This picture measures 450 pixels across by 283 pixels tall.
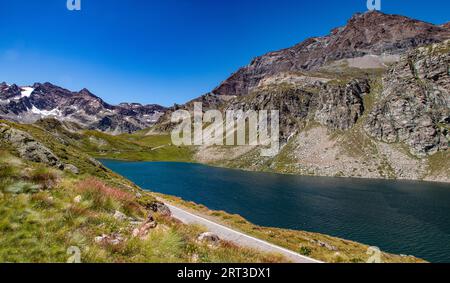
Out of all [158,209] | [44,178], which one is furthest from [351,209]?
[44,178]

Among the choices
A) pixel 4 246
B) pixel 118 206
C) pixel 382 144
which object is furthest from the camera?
pixel 382 144

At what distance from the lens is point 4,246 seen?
9.02 metres

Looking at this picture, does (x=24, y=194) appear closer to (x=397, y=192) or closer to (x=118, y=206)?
(x=118, y=206)

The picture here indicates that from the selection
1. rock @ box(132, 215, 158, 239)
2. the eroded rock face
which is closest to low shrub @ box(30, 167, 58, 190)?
rock @ box(132, 215, 158, 239)

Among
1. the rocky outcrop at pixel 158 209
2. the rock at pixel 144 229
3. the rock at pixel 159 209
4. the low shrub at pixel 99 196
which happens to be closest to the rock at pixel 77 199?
the low shrub at pixel 99 196

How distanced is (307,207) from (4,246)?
3242 inches

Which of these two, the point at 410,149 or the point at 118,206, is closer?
the point at 118,206

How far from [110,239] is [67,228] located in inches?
66.5

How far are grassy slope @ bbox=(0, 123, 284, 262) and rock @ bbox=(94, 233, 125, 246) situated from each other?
0.21 meters

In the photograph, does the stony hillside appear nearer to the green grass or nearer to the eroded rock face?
the green grass

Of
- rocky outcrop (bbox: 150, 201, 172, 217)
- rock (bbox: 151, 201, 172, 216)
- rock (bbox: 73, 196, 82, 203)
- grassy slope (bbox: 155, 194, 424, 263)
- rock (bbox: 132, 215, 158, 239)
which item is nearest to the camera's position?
rock (bbox: 132, 215, 158, 239)

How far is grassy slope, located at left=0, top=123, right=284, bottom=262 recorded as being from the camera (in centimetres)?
945
